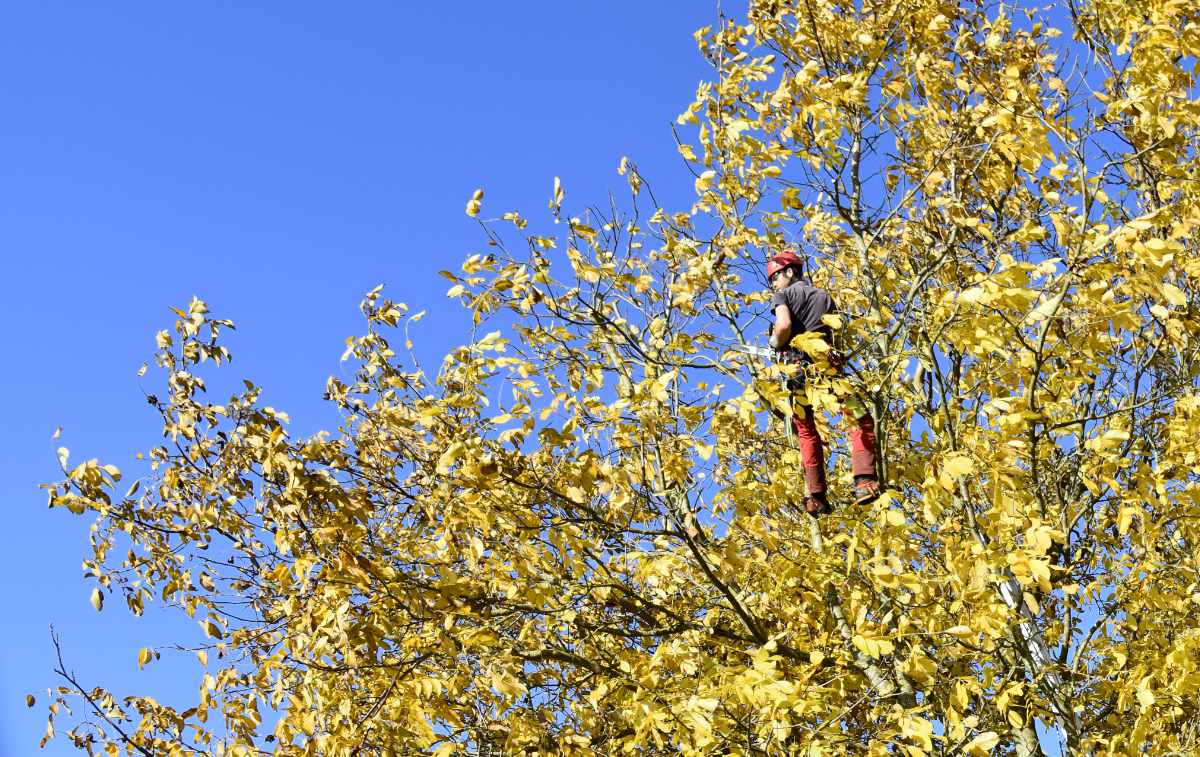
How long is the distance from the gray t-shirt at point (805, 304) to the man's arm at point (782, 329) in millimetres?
49

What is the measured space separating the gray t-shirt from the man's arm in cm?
5

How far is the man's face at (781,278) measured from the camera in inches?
259

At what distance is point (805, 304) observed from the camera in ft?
20.8

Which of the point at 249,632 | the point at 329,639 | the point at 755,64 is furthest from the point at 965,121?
the point at 249,632

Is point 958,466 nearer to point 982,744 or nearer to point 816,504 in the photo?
point 982,744

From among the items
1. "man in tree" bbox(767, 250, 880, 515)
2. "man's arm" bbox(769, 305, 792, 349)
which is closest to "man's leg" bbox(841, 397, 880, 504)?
"man in tree" bbox(767, 250, 880, 515)

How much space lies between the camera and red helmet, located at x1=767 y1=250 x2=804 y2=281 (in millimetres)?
6594

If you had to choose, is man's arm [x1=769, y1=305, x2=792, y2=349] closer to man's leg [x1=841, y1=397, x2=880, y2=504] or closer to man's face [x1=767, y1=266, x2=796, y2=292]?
man's face [x1=767, y1=266, x2=796, y2=292]

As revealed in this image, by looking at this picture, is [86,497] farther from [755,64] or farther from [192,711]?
[755,64]

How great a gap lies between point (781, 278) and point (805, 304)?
0.33 metres

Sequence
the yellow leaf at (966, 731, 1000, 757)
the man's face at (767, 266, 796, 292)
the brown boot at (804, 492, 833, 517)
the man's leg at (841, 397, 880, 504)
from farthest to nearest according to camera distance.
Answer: the man's face at (767, 266, 796, 292) < the brown boot at (804, 492, 833, 517) < the man's leg at (841, 397, 880, 504) < the yellow leaf at (966, 731, 1000, 757)

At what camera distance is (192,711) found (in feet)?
19.5

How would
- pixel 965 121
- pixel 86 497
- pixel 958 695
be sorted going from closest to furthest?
pixel 958 695 < pixel 86 497 < pixel 965 121

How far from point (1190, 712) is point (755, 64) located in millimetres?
4183
